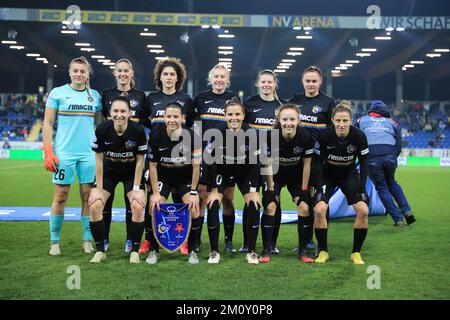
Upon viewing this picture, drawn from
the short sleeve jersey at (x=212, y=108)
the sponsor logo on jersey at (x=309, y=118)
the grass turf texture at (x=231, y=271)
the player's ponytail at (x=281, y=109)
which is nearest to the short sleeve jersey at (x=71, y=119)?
the grass turf texture at (x=231, y=271)

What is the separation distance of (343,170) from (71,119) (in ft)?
9.99

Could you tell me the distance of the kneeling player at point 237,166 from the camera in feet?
19.3

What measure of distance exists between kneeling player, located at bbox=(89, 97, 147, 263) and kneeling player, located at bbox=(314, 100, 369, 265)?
1890mm

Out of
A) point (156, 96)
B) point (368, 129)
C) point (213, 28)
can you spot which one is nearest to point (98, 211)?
point (156, 96)

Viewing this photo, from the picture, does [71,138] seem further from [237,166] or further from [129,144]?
[237,166]

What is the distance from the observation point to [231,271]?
532cm

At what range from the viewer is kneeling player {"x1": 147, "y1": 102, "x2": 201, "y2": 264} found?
586 cm

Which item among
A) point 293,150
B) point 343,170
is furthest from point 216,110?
point 343,170

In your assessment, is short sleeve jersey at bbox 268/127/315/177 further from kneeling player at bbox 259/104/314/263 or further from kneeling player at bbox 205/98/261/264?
kneeling player at bbox 205/98/261/264

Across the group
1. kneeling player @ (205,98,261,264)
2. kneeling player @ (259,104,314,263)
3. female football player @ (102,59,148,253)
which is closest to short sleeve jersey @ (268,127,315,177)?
kneeling player @ (259,104,314,263)

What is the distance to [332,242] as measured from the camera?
7133mm

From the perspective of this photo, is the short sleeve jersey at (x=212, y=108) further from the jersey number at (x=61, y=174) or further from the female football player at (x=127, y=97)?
the jersey number at (x=61, y=174)

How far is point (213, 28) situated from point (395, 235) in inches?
803
